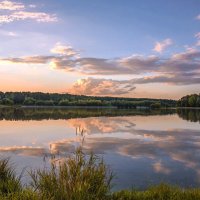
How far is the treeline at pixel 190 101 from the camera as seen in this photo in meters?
153

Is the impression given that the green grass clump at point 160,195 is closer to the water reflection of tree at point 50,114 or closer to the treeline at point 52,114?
the treeline at point 52,114

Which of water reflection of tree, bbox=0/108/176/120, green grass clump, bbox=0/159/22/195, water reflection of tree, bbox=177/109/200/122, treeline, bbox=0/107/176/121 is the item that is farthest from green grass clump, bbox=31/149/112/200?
water reflection of tree, bbox=177/109/200/122

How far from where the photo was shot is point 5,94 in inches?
6698

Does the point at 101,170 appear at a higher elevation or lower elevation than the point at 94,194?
higher

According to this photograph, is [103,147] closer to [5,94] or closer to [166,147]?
[166,147]

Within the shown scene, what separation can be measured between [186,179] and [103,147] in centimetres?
835

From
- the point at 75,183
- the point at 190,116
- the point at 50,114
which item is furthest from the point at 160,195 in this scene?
the point at 190,116

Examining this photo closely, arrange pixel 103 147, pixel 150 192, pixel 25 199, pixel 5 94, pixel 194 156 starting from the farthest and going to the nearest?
pixel 5 94 < pixel 103 147 < pixel 194 156 < pixel 150 192 < pixel 25 199

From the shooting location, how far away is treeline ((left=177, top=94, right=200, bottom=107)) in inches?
6019

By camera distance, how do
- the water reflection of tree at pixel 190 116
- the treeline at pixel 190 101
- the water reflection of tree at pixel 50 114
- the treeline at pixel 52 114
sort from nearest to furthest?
the treeline at pixel 52 114 → the water reflection of tree at pixel 50 114 → the water reflection of tree at pixel 190 116 → the treeline at pixel 190 101

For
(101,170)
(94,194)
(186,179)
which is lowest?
(186,179)

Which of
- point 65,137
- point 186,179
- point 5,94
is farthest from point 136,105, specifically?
point 186,179

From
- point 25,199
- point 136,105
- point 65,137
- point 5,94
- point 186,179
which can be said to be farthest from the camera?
point 5,94

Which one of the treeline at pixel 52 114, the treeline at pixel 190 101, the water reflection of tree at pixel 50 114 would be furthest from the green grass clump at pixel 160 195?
the treeline at pixel 190 101
